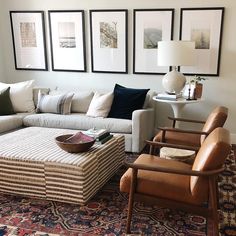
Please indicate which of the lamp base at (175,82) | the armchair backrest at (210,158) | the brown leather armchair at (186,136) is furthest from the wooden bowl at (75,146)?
the lamp base at (175,82)

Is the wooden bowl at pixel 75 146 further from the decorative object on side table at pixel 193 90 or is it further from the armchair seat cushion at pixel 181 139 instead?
the decorative object on side table at pixel 193 90

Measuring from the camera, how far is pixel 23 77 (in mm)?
5141

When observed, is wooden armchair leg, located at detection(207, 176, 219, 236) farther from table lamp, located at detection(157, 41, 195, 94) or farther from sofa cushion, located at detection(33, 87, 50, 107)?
sofa cushion, located at detection(33, 87, 50, 107)

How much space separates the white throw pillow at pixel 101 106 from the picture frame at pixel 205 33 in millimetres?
1349

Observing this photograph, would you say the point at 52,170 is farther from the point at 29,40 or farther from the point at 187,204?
the point at 29,40

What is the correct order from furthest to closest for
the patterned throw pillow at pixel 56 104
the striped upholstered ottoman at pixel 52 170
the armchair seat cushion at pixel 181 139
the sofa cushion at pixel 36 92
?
the sofa cushion at pixel 36 92
the patterned throw pillow at pixel 56 104
the armchair seat cushion at pixel 181 139
the striped upholstered ottoman at pixel 52 170

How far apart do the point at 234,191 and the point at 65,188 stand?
1612 millimetres

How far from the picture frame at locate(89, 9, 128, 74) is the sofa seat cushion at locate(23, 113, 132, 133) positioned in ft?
3.11

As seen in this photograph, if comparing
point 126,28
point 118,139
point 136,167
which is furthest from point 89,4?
point 136,167

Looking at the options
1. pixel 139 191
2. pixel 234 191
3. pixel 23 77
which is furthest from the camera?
pixel 23 77

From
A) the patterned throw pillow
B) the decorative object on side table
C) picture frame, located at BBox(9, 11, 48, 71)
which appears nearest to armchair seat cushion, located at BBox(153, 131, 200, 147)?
the decorative object on side table

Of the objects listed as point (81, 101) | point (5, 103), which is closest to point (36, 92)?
point (5, 103)

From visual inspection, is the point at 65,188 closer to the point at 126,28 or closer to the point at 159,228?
the point at 159,228

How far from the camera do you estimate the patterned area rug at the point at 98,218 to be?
2205mm
